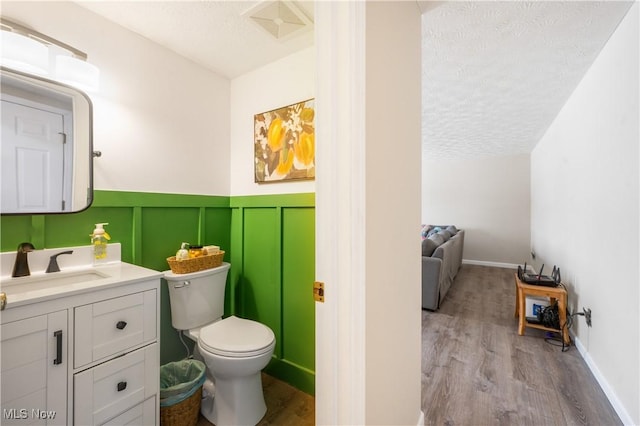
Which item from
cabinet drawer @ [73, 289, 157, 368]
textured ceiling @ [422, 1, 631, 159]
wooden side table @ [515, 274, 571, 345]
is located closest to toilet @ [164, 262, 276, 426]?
cabinet drawer @ [73, 289, 157, 368]

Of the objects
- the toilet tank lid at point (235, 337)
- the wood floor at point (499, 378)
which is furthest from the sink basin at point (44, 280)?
A: the wood floor at point (499, 378)

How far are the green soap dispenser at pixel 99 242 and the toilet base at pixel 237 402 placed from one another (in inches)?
36.5

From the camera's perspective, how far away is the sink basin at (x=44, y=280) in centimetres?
118

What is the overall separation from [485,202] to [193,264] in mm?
5565

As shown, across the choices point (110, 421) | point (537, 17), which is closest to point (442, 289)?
point (537, 17)

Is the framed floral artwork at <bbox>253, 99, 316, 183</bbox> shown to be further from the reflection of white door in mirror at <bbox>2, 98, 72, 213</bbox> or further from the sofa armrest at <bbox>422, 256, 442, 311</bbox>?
the sofa armrest at <bbox>422, 256, 442, 311</bbox>

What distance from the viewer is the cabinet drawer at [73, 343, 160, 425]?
1.08m

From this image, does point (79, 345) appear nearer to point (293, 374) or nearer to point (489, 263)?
point (293, 374)

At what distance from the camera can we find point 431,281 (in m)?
3.01

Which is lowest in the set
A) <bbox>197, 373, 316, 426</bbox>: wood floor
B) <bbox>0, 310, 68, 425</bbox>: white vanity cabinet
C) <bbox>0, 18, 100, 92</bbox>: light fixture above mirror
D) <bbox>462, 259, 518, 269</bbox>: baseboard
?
<bbox>197, 373, 316, 426</bbox>: wood floor

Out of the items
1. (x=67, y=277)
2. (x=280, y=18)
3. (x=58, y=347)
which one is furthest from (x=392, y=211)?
(x=67, y=277)

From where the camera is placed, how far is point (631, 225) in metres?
1.47

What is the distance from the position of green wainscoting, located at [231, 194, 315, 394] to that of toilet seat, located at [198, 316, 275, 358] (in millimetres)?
287

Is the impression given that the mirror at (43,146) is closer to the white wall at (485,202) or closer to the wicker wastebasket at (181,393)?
the wicker wastebasket at (181,393)
